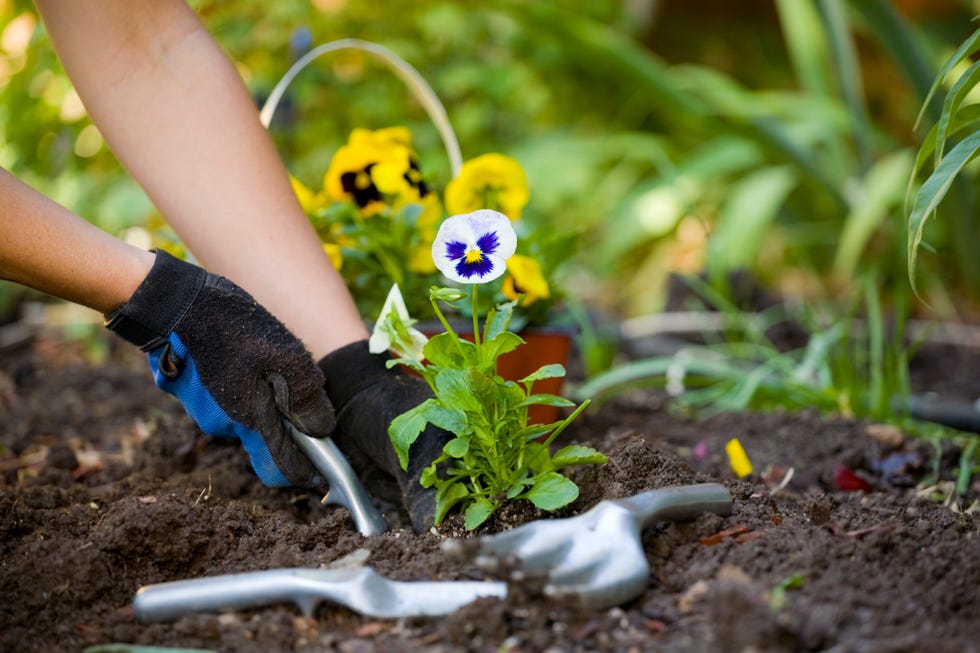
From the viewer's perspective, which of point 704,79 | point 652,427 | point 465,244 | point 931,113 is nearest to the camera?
point 465,244

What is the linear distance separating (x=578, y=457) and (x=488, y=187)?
0.53 metres

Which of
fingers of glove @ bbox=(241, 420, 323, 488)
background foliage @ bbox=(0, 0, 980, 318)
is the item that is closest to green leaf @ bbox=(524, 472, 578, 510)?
fingers of glove @ bbox=(241, 420, 323, 488)

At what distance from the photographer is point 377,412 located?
1180 mm

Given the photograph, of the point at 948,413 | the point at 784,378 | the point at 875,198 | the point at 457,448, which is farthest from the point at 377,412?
the point at 875,198

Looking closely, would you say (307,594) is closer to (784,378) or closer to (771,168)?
(784,378)

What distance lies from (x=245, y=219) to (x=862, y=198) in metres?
2.17

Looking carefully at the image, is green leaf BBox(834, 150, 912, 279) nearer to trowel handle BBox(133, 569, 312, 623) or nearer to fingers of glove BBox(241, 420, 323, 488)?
fingers of glove BBox(241, 420, 323, 488)

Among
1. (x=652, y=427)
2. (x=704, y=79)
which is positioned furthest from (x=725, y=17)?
(x=652, y=427)

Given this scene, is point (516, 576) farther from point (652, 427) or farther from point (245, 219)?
point (652, 427)

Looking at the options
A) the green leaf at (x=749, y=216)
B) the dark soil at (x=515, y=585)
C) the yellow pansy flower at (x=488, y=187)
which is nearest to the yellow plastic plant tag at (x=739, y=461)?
the dark soil at (x=515, y=585)

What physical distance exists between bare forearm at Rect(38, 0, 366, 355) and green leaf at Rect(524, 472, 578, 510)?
0.38 metres

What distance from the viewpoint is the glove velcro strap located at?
1.05 meters

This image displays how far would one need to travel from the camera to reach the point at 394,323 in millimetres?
1095

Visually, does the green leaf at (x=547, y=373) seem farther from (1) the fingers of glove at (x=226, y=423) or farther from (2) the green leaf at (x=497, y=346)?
(1) the fingers of glove at (x=226, y=423)
